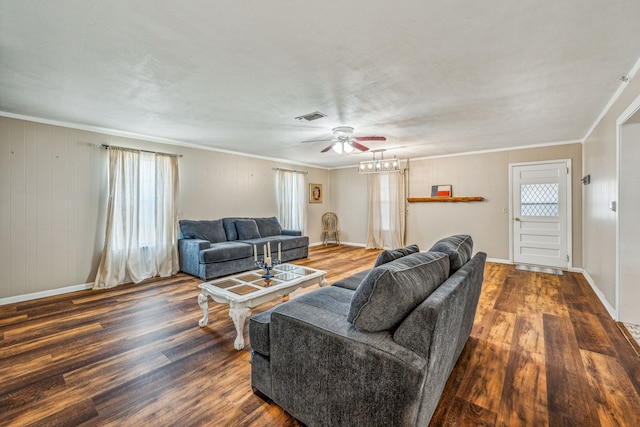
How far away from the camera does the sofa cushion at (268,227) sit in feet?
19.9

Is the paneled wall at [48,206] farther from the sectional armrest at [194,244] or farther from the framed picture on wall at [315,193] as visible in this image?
the framed picture on wall at [315,193]

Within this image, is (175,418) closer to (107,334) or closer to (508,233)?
(107,334)

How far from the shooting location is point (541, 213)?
520 cm

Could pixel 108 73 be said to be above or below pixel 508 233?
above

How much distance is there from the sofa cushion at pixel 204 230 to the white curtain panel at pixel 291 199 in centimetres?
182

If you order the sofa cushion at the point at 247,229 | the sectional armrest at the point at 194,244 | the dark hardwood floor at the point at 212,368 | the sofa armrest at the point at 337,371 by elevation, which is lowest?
the dark hardwood floor at the point at 212,368

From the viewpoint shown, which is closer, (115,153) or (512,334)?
(512,334)

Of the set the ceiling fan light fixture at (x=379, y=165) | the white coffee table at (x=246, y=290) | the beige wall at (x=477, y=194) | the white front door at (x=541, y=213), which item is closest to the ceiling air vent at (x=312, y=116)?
the ceiling fan light fixture at (x=379, y=165)

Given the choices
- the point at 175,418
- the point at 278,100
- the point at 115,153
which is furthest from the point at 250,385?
the point at 115,153

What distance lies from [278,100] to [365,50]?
4.04 ft

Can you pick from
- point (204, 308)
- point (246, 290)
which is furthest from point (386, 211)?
point (204, 308)

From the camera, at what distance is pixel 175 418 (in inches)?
62.7

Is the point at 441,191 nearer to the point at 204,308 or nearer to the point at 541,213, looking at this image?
the point at 541,213

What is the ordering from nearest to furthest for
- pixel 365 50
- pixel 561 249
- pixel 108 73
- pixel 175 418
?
pixel 175 418 < pixel 365 50 < pixel 108 73 < pixel 561 249
